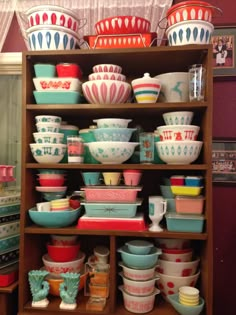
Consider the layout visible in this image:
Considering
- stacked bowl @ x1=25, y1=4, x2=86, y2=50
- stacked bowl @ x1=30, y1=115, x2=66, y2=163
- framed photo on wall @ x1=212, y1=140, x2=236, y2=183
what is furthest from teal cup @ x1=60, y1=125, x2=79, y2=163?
framed photo on wall @ x1=212, y1=140, x2=236, y2=183

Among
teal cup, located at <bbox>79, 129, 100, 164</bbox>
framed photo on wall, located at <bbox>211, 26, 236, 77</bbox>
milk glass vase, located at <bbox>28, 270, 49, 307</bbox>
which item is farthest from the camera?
framed photo on wall, located at <bbox>211, 26, 236, 77</bbox>

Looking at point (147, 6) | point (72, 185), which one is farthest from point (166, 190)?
point (147, 6)

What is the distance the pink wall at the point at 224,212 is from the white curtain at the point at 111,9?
0.32 meters

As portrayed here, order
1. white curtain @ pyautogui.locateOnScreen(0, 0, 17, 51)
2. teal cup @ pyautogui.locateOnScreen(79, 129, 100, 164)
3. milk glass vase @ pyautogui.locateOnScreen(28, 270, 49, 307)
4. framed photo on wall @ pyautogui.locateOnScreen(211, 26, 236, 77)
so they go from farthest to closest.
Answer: white curtain @ pyautogui.locateOnScreen(0, 0, 17, 51)
framed photo on wall @ pyautogui.locateOnScreen(211, 26, 236, 77)
teal cup @ pyautogui.locateOnScreen(79, 129, 100, 164)
milk glass vase @ pyautogui.locateOnScreen(28, 270, 49, 307)

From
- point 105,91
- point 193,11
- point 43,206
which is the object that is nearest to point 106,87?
point 105,91

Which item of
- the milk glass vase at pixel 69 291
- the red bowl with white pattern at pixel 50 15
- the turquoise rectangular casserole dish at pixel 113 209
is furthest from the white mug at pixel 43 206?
the red bowl with white pattern at pixel 50 15

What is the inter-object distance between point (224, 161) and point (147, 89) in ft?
2.14

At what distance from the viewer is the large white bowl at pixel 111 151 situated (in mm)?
1329

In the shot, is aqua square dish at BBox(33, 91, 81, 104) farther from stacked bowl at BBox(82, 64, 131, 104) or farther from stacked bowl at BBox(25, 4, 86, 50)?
stacked bowl at BBox(25, 4, 86, 50)

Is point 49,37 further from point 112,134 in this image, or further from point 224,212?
point 224,212

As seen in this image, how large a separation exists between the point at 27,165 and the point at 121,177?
44 cm

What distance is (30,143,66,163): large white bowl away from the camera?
4.48ft

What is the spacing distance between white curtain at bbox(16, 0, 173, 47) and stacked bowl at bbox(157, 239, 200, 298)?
3.57 ft

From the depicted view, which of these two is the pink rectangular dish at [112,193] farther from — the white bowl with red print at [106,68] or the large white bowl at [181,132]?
the white bowl with red print at [106,68]
